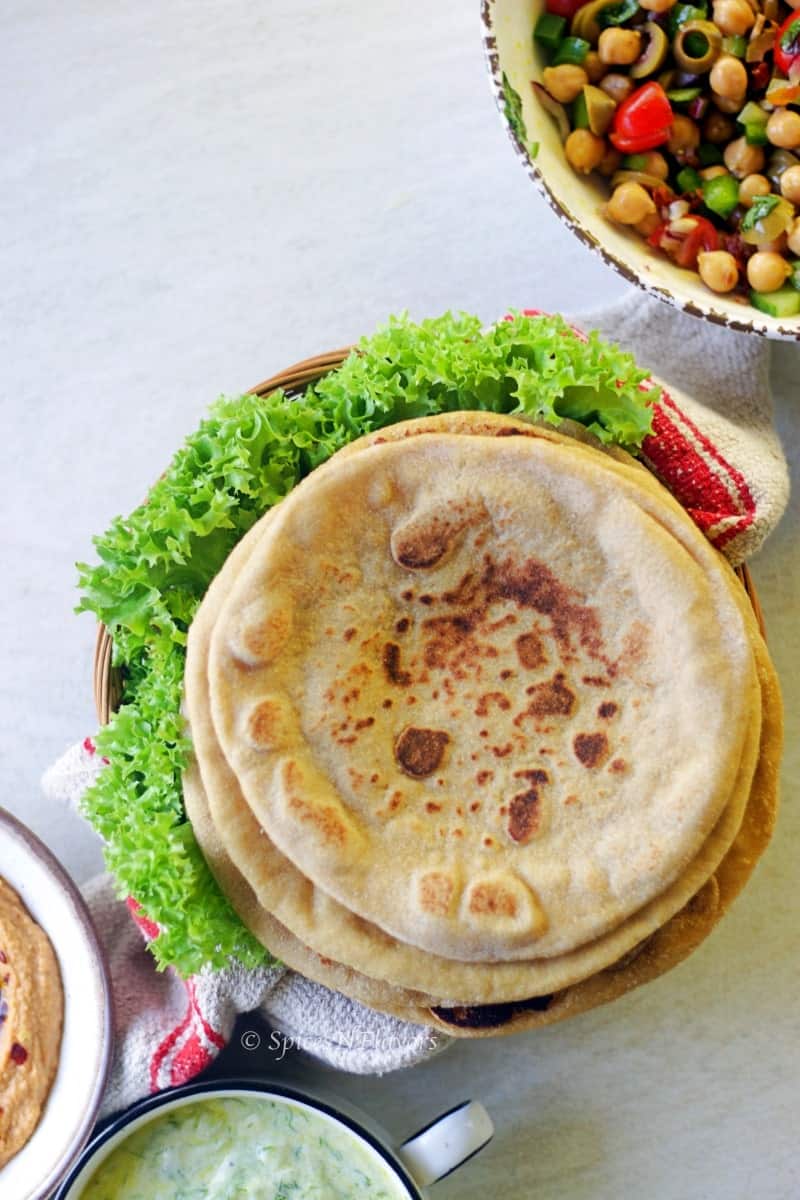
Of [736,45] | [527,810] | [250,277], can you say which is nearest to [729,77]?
[736,45]

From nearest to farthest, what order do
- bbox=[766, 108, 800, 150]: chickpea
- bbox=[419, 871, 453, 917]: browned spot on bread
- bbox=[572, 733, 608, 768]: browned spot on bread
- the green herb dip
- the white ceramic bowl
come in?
bbox=[419, 871, 453, 917]: browned spot on bread
bbox=[572, 733, 608, 768]: browned spot on bread
the white ceramic bowl
the green herb dip
bbox=[766, 108, 800, 150]: chickpea

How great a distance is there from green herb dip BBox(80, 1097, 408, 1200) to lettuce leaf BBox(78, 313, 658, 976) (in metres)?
0.38

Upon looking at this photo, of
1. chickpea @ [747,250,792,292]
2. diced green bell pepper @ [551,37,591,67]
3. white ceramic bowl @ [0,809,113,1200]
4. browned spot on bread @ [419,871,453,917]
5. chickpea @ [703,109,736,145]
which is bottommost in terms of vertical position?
white ceramic bowl @ [0,809,113,1200]

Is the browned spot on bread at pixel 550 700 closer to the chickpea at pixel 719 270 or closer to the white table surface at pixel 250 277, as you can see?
the white table surface at pixel 250 277

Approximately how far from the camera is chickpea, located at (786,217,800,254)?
2.31 m

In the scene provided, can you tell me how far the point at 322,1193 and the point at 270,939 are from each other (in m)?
0.57

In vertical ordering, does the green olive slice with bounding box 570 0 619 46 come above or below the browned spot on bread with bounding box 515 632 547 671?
above

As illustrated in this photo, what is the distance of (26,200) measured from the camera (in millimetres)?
2674

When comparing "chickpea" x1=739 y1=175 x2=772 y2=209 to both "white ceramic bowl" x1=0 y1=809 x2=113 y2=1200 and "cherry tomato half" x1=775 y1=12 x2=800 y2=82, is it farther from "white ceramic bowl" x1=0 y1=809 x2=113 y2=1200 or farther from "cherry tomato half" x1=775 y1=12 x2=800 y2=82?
"white ceramic bowl" x1=0 y1=809 x2=113 y2=1200

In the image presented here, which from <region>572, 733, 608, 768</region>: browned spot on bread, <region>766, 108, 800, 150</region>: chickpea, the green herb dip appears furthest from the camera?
<region>766, 108, 800, 150</region>: chickpea

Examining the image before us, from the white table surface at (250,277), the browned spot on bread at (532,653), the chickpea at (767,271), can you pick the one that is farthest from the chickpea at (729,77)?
the browned spot on bread at (532,653)

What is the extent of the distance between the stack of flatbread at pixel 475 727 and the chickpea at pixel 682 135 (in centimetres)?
81

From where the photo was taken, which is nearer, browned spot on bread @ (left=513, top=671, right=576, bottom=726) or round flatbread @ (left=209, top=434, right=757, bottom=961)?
round flatbread @ (left=209, top=434, right=757, bottom=961)

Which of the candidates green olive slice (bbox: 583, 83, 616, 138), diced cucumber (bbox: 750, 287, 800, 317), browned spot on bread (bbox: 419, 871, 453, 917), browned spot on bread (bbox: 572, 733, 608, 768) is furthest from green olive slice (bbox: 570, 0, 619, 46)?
browned spot on bread (bbox: 419, 871, 453, 917)
